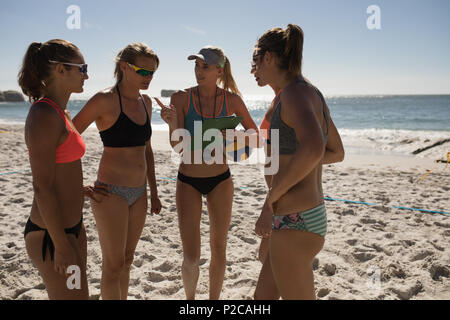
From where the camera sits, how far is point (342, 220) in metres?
4.94

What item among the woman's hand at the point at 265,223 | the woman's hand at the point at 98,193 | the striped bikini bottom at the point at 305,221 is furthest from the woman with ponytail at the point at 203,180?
the striped bikini bottom at the point at 305,221

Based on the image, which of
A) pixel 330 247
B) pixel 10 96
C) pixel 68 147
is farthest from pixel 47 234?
pixel 10 96

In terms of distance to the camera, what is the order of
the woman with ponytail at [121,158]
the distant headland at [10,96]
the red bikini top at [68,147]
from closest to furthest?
the red bikini top at [68,147]
the woman with ponytail at [121,158]
the distant headland at [10,96]

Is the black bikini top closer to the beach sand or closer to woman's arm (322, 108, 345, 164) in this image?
woman's arm (322, 108, 345, 164)

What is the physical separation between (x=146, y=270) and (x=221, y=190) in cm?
149

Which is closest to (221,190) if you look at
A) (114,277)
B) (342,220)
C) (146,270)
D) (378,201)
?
(114,277)

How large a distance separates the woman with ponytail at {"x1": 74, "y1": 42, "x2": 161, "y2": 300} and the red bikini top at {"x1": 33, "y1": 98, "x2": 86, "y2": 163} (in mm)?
519

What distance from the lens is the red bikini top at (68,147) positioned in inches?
67.9

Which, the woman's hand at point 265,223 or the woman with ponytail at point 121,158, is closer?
the woman's hand at point 265,223

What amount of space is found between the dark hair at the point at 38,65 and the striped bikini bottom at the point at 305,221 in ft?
4.76

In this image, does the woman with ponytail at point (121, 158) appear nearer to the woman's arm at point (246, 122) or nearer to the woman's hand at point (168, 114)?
the woman's hand at point (168, 114)

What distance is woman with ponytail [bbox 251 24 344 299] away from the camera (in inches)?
59.2

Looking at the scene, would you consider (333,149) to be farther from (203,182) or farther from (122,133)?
(122,133)

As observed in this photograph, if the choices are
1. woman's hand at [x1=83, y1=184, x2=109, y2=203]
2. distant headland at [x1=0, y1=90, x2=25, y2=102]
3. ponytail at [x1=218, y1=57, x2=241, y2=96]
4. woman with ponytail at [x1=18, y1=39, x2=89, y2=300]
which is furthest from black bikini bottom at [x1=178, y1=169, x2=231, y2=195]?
distant headland at [x1=0, y1=90, x2=25, y2=102]
